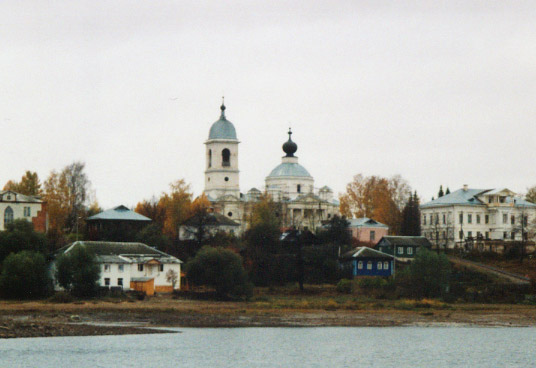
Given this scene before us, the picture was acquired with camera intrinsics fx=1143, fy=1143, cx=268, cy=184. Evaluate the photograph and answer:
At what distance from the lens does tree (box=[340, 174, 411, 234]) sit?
132250mm

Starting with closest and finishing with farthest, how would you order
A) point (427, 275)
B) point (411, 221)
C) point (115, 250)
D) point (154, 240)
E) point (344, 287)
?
point (427, 275) < point (115, 250) < point (344, 287) < point (154, 240) < point (411, 221)

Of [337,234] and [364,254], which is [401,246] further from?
[364,254]

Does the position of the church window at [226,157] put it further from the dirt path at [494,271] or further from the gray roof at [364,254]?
the gray roof at [364,254]

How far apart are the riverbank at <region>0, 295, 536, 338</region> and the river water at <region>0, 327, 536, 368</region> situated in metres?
1.97

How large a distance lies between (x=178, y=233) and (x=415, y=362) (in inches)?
2373

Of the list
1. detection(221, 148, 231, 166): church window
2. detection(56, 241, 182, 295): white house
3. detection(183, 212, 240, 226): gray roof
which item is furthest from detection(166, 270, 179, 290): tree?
detection(221, 148, 231, 166): church window

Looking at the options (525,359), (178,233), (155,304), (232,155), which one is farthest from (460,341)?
(232,155)

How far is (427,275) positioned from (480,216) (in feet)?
124

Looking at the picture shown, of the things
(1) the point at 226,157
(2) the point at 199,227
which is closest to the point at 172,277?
(2) the point at 199,227

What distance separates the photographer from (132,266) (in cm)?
8500

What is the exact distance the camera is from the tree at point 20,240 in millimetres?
81688

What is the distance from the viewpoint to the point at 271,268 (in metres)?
94.7

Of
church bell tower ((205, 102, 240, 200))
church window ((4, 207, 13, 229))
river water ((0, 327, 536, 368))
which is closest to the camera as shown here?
river water ((0, 327, 536, 368))

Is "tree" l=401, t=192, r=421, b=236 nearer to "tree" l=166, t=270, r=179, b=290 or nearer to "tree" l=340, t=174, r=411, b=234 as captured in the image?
"tree" l=340, t=174, r=411, b=234
